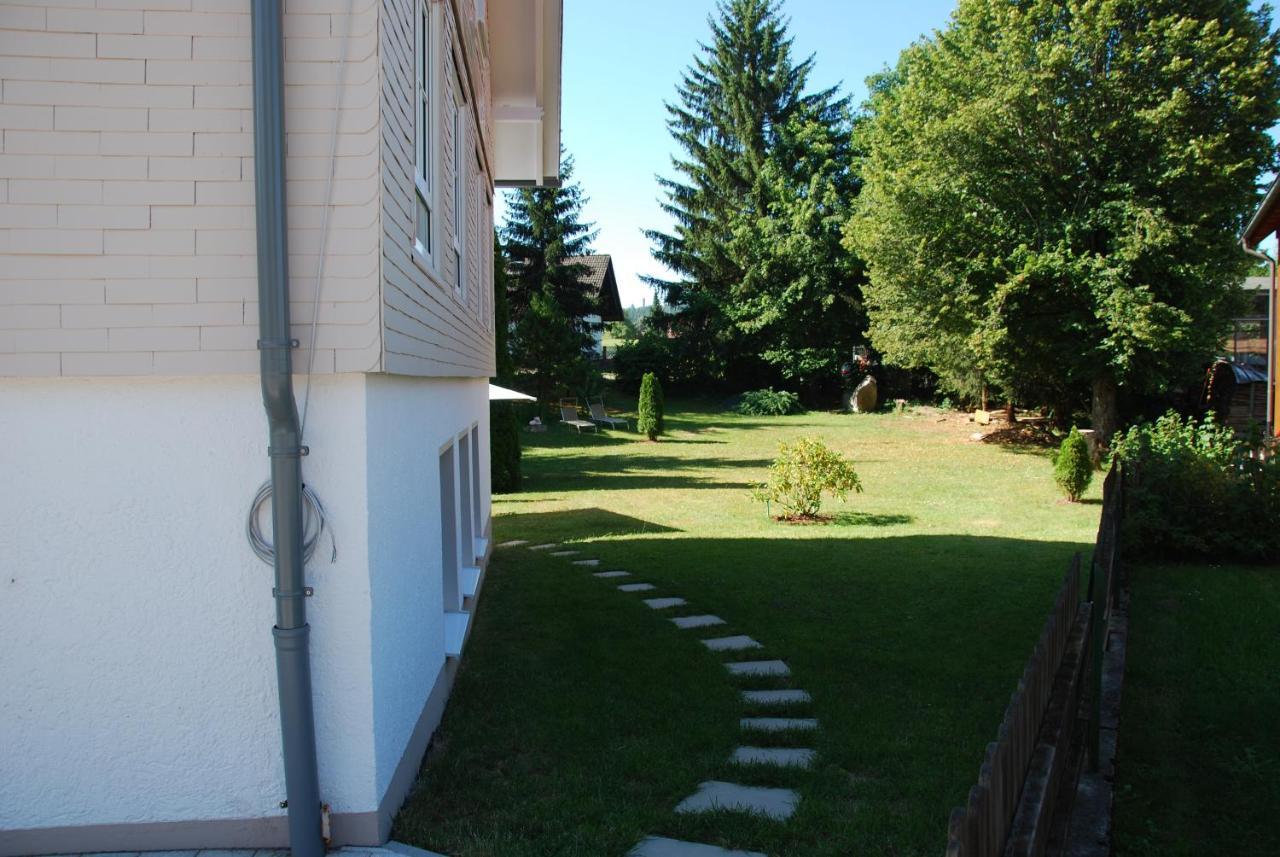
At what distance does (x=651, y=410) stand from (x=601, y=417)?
3386 mm

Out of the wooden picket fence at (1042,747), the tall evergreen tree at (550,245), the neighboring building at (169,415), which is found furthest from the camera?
the tall evergreen tree at (550,245)

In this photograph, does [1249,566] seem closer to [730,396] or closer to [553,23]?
[553,23]

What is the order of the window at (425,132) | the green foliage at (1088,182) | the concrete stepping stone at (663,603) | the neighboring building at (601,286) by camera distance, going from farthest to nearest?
the neighboring building at (601,286) → the green foliage at (1088,182) → the concrete stepping stone at (663,603) → the window at (425,132)

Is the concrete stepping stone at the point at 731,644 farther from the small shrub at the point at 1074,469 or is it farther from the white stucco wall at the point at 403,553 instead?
the small shrub at the point at 1074,469

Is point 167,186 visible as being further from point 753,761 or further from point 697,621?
point 697,621

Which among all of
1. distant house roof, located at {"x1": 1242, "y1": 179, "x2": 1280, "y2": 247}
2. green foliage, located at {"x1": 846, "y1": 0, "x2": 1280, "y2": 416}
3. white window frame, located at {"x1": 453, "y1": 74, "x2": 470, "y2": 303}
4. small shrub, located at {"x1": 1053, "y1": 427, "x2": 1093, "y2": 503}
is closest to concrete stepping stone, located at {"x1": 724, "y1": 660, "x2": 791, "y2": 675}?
white window frame, located at {"x1": 453, "y1": 74, "x2": 470, "y2": 303}

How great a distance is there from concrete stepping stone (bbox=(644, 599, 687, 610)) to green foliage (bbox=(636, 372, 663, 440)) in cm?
1841

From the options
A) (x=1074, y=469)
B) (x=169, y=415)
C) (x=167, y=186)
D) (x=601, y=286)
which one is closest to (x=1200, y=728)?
(x=169, y=415)

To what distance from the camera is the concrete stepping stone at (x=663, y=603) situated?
8.23 metres

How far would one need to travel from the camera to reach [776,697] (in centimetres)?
575

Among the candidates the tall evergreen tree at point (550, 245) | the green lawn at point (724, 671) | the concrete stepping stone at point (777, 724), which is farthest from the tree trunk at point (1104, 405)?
the concrete stepping stone at point (777, 724)

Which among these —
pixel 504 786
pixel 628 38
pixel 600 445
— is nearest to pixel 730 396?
pixel 600 445

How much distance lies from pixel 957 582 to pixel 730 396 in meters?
28.8

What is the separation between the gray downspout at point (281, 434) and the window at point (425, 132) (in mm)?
1659
